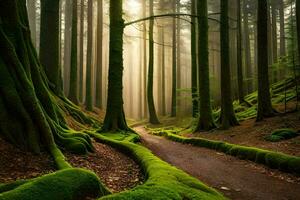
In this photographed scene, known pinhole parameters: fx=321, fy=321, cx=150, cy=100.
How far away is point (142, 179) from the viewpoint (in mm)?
6824

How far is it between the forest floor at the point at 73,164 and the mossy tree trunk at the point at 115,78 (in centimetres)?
557

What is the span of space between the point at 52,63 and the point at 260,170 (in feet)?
29.4

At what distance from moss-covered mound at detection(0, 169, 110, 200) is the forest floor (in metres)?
1.21

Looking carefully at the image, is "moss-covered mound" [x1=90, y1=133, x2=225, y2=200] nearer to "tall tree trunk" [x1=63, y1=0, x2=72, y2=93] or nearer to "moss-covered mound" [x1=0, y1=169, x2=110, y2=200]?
"moss-covered mound" [x1=0, y1=169, x2=110, y2=200]

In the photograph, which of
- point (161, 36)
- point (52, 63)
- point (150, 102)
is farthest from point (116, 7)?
point (161, 36)

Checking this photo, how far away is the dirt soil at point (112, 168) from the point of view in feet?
21.0

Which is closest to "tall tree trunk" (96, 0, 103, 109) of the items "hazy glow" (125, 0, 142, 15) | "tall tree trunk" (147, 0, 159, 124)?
"tall tree trunk" (147, 0, 159, 124)

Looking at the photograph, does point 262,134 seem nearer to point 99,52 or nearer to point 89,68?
point 89,68

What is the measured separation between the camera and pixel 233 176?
25.6 ft

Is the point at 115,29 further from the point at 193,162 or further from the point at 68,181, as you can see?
the point at 68,181

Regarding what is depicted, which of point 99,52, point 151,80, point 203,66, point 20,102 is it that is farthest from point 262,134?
point 99,52

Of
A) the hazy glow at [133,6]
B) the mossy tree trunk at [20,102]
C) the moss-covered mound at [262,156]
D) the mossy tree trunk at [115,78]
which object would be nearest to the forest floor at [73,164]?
the mossy tree trunk at [20,102]

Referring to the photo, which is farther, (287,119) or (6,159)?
(287,119)

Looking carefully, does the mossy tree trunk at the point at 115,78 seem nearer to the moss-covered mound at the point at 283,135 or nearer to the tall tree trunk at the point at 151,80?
the moss-covered mound at the point at 283,135
